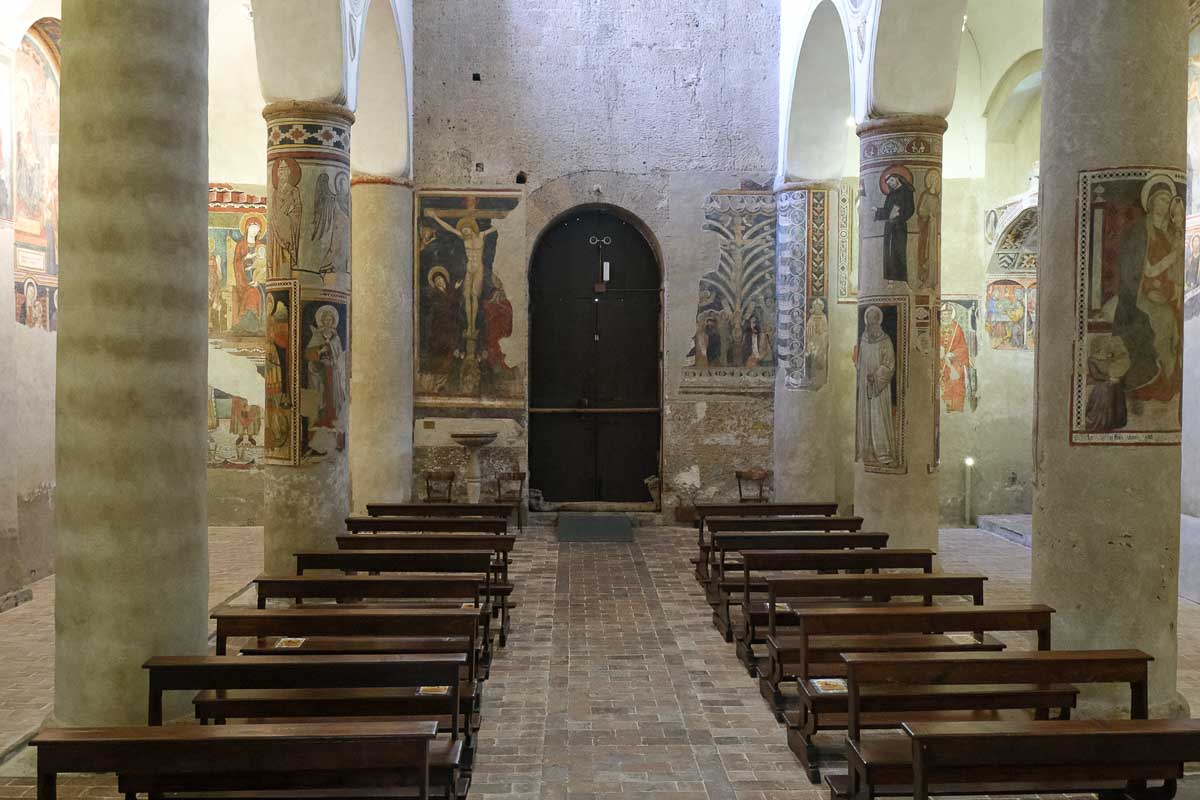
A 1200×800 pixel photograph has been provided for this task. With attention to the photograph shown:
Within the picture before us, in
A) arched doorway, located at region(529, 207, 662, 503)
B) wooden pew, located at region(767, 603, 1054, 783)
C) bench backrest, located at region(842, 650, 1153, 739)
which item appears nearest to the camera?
bench backrest, located at region(842, 650, 1153, 739)

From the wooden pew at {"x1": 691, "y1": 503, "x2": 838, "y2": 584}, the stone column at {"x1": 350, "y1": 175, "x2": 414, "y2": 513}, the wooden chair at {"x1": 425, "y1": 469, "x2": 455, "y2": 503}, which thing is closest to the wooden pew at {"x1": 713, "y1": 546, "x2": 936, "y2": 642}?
the wooden pew at {"x1": 691, "y1": 503, "x2": 838, "y2": 584}

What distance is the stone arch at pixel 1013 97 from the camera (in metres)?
13.8

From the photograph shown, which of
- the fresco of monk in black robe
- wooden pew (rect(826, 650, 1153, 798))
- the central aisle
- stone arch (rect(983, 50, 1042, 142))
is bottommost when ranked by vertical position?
the central aisle

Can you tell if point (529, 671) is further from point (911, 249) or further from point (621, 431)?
point (621, 431)

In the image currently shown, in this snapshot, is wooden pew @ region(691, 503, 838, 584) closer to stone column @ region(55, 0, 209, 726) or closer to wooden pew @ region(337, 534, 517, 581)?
wooden pew @ region(337, 534, 517, 581)

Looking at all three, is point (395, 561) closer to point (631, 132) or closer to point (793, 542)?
point (793, 542)

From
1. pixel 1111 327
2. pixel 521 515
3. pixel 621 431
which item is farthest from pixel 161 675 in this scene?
pixel 621 431

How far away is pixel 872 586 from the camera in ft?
22.1

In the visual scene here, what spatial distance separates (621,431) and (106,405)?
1070cm

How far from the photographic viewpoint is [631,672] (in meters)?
7.39

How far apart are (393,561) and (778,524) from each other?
3.62 meters

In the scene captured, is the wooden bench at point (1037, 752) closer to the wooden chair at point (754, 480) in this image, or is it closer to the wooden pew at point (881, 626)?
the wooden pew at point (881, 626)

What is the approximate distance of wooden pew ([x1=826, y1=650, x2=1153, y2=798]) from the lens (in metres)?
4.37

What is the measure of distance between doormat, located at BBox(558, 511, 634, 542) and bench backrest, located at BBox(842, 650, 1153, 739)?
29.0 ft
